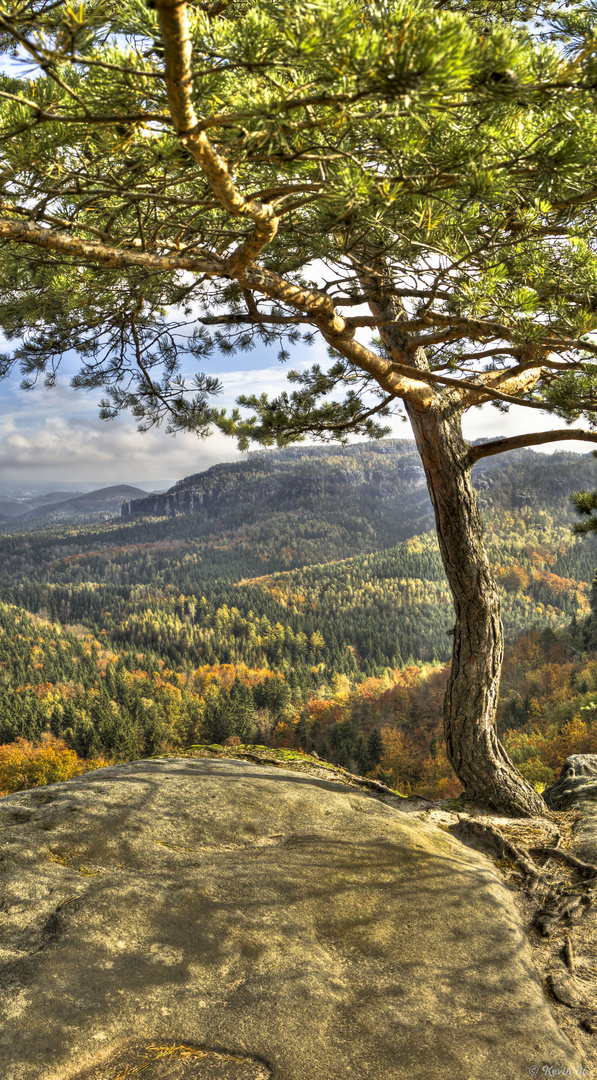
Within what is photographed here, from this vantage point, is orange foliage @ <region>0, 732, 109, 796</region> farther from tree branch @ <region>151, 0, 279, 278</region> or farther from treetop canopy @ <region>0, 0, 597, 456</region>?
tree branch @ <region>151, 0, 279, 278</region>

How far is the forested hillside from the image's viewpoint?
48844mm

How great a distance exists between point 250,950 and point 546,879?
231 cm

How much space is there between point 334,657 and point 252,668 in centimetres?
1339

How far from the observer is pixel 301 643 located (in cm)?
9331

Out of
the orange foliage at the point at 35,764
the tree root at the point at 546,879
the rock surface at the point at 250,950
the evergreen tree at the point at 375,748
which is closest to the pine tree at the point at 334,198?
the tree root at the point at 546,879

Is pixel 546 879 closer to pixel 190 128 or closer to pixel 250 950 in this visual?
pixel 250 950

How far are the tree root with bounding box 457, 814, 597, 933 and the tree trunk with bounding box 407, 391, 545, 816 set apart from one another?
67 cm

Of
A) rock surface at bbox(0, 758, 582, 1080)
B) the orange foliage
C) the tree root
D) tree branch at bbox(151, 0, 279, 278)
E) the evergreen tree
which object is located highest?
tree branch at bbox(151, 0, 279, 278)

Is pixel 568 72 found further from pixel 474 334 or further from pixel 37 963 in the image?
pixel 37 963

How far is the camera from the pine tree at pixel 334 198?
1.67 metres

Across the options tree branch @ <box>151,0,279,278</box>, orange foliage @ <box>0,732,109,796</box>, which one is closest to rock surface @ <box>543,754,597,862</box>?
tree branch @ <box>151,0,279,278</box>

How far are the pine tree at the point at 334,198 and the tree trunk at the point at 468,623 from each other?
2cm

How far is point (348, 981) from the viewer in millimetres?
2248

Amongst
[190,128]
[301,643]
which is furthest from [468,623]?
[301,643]
